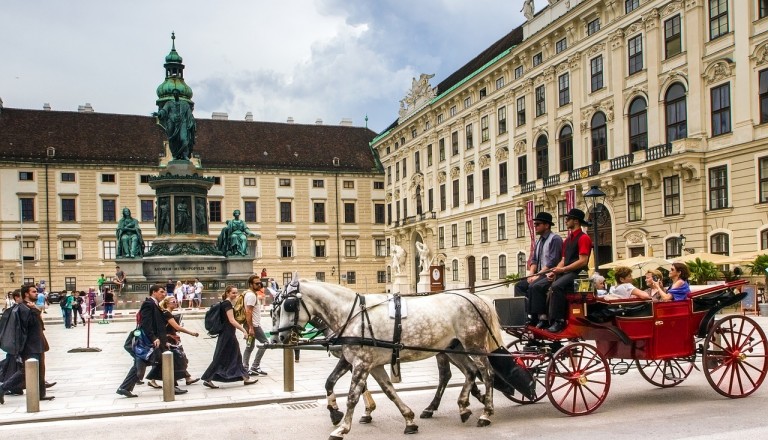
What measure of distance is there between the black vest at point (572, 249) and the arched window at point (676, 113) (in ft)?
80.3

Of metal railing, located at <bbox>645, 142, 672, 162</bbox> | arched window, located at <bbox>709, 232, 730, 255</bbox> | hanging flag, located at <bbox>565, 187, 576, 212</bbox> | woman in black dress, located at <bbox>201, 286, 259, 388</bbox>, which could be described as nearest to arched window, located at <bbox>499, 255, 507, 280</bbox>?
hanging flag, located at <bbox>565, 187, 576, 212</bbox>

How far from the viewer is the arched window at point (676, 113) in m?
31.3

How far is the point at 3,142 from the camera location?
6047 centimetres

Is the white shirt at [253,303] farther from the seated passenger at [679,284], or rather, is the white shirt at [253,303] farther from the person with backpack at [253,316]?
the seated passenger at [679,284]

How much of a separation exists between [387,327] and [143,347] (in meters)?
4.82

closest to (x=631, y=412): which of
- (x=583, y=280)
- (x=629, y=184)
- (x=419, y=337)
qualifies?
(x=583, y=280)

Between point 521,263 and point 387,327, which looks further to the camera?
point 521,263

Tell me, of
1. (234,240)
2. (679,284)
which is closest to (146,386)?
(679,284)

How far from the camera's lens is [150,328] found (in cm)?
1138

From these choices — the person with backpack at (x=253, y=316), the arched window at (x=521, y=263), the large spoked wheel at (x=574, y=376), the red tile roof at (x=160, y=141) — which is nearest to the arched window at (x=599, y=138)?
the arched window at (x=521, y=263)

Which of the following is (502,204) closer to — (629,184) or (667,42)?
(629,184)

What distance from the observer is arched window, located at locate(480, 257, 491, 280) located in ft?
158

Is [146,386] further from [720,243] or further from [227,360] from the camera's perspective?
[720,243]

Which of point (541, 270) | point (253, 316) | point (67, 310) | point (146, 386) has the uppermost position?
point (541, 270)
